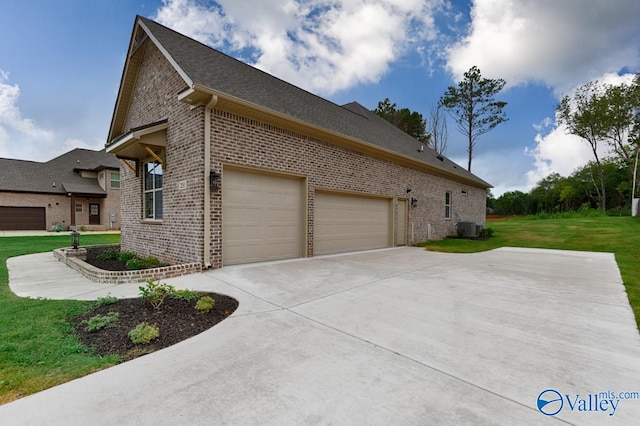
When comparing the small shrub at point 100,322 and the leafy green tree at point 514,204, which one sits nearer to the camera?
the small shrub at point 100,322

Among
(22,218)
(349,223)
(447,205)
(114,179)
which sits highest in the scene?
(114,179)

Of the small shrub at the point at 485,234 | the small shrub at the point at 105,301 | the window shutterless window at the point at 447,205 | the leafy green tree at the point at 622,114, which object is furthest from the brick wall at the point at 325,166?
the leafy green tree at the point at 622,114

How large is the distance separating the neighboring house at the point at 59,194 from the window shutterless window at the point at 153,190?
60.9ft

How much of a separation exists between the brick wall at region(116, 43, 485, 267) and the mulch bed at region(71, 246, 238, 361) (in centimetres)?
229

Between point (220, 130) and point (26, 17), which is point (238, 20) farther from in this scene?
point (26, 17)

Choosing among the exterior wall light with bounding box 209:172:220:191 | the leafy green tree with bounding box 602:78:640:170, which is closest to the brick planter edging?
the exterior wall light with bounding box 209:172:220:191

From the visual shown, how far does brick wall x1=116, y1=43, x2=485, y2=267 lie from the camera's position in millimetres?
6434

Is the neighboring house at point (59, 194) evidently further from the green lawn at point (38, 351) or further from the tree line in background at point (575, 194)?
the tree line in background at point (575, 194)

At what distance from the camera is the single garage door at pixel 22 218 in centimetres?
2072

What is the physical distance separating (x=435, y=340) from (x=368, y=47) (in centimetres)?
1365

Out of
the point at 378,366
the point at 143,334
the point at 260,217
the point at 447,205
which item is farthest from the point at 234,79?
the point at 447,205

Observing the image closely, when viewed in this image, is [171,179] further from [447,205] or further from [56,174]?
[56,174]

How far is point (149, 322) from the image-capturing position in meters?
3.50

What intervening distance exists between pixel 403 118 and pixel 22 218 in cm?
3326
